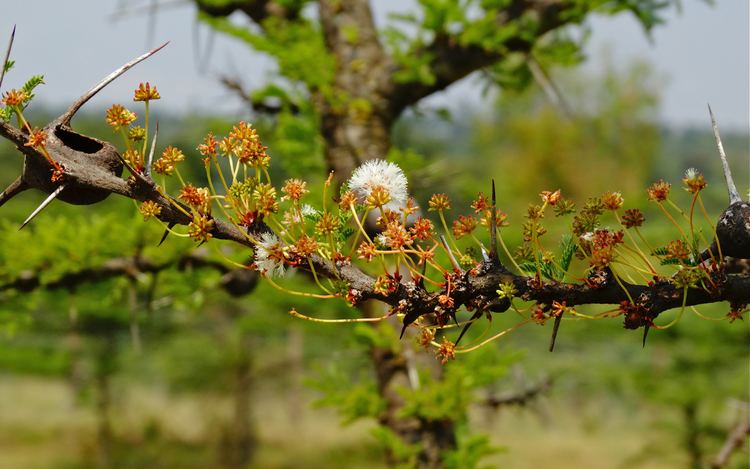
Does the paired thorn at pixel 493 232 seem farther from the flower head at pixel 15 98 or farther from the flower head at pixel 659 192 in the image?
the flower head at pixel 15 98

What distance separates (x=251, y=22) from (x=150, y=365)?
29.8 meters

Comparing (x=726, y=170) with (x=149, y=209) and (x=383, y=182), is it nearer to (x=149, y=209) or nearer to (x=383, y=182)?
(x=383, y=182)

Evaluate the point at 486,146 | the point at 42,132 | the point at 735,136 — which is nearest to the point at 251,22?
the point at 42,132

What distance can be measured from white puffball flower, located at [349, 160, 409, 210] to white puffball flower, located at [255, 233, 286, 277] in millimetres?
203

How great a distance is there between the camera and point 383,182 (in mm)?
1616

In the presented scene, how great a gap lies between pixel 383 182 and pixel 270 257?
0.93 ft

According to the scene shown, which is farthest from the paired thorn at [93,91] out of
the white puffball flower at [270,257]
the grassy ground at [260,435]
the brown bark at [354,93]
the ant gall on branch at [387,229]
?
the grassy ground at [260,435]

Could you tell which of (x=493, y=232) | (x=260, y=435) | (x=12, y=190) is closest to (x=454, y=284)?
(x=493, y=232)

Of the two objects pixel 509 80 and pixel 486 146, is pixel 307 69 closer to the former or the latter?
pixel 509 80

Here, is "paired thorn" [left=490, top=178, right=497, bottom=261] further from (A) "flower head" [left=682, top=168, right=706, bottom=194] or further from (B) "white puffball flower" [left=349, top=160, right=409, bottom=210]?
(A) "flower head" [left=682, top=168, right=706, bottom=194]

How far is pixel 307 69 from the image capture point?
5.20 metres

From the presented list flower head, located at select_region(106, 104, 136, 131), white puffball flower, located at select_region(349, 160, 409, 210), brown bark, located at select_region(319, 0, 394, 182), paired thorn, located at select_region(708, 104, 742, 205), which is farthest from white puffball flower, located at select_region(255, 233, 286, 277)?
brown bark, located at select_region(319, 0, 394, 182)

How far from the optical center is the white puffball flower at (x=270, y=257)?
1578 mm

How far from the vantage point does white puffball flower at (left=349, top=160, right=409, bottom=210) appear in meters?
1.61
